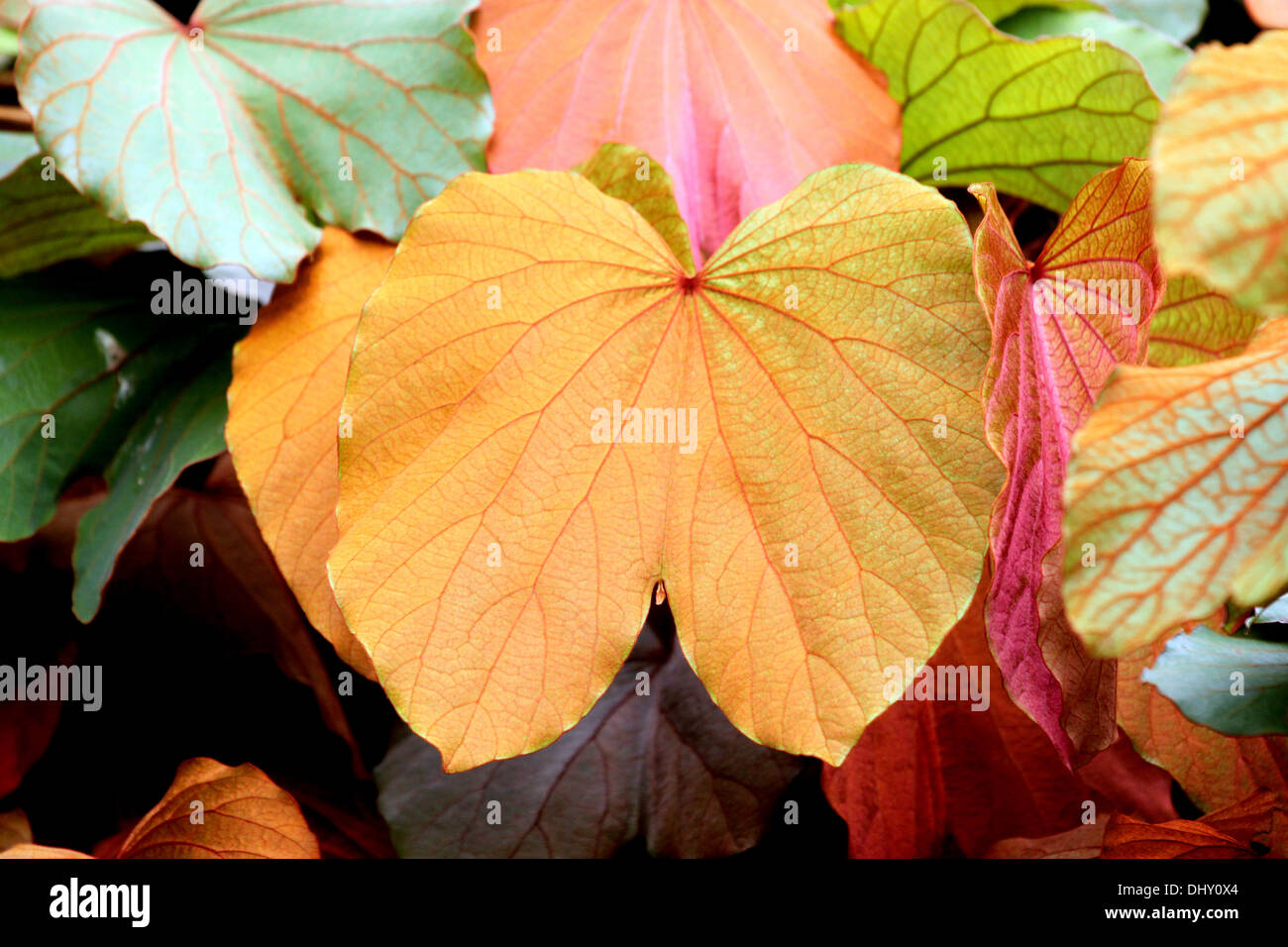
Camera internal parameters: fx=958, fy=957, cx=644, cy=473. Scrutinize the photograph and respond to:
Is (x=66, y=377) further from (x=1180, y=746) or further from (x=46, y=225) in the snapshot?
(x=1180, y=746)

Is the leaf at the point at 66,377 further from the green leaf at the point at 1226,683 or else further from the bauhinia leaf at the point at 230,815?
the green leaf at the point at 1226,683

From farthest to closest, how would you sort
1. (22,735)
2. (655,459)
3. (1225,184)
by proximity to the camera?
1. (22,735)
2. (655,459)
3. (1225,184)

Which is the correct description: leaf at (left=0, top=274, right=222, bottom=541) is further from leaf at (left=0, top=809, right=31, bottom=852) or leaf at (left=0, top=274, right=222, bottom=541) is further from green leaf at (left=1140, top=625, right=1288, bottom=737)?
green leaf at (left=1140, top=625, right=1288, bottom=737)

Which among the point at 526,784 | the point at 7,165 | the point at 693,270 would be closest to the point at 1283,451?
the point at 693,270

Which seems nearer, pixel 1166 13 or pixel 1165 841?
pixel 1165 841

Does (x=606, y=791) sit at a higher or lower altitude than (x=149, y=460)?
lower

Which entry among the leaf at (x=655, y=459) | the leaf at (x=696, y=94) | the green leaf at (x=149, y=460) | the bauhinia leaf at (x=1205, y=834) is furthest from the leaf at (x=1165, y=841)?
the green leaf at (x=149, y=460)

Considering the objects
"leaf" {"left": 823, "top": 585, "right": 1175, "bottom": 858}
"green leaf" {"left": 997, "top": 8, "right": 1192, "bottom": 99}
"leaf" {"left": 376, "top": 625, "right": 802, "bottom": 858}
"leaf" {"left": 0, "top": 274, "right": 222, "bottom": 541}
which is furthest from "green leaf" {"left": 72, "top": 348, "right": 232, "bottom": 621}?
"green leaf" {"left": 997, "top": 8, "right": 1192, "bottom": 99}

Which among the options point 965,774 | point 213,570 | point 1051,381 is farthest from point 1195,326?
point 213,570
